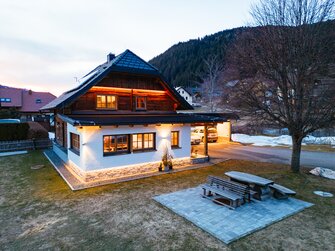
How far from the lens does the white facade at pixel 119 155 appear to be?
9.77 meters

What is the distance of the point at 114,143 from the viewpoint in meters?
10.8

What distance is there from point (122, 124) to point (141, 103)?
3914 mm

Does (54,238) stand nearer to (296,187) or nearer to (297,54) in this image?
(296,187)

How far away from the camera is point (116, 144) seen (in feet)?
35.5

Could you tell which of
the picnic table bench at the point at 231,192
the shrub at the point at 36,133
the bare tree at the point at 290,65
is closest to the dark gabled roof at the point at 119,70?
the bare tree at the point at 290,65

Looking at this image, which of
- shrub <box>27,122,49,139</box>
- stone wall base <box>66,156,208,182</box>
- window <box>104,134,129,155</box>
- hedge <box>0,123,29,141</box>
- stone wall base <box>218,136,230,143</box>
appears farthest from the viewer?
stone wall base <box>218,136,230,143</box>

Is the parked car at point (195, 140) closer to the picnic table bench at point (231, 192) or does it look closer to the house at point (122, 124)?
the house at point (122, 124)

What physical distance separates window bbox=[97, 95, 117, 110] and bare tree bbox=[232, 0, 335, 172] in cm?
759

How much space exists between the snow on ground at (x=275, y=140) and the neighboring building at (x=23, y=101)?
34310 mm

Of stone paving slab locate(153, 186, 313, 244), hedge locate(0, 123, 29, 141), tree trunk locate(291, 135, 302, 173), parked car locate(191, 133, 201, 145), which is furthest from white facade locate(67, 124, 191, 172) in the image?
hedge locate(0, 123, 29, 141)

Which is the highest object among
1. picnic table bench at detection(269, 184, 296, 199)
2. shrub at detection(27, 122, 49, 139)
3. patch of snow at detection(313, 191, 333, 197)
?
shrub at detection(27, 122, 49, 139)

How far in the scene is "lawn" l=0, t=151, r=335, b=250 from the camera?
4871 millimetres

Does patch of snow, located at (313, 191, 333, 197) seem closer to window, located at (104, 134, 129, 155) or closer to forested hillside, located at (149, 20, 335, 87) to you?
window, located at (104, 134, 129, 155)

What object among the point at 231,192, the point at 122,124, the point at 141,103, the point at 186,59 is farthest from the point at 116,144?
the point at 186,59
